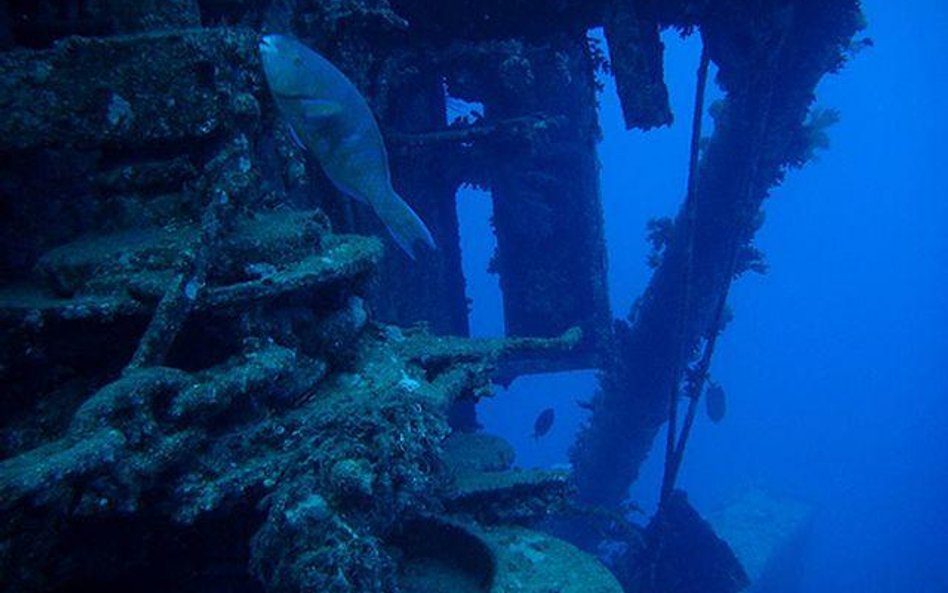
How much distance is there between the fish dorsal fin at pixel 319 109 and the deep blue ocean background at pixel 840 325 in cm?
Result: 789

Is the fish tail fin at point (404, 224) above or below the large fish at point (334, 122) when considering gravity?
below

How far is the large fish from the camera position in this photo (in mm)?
2373

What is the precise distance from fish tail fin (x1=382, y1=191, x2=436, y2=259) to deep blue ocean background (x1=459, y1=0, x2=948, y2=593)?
7548mm

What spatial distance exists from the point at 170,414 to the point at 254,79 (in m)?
1.77

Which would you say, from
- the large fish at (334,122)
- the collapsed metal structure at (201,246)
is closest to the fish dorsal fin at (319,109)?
the large fish at (334,122)

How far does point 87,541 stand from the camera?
84.4 inches

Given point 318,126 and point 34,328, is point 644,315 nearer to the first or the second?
point 318,126

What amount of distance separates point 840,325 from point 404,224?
124 meters

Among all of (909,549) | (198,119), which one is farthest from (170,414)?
(909,549)

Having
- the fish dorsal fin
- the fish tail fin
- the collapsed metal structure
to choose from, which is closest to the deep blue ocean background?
the collapsed metal structure

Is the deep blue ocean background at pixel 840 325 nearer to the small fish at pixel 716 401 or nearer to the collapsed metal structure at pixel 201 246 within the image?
the collapsed metal structure at pixel 201 246

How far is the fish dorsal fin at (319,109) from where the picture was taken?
2.42 m

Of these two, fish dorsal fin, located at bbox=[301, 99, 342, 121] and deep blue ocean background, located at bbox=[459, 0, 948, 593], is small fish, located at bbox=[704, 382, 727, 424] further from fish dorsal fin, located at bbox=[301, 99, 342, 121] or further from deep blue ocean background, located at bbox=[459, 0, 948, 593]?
fish dorsal fin, located at bbox=[301, 99, 342, 121]

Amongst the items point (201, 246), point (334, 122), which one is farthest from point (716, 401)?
point (201, 246)
